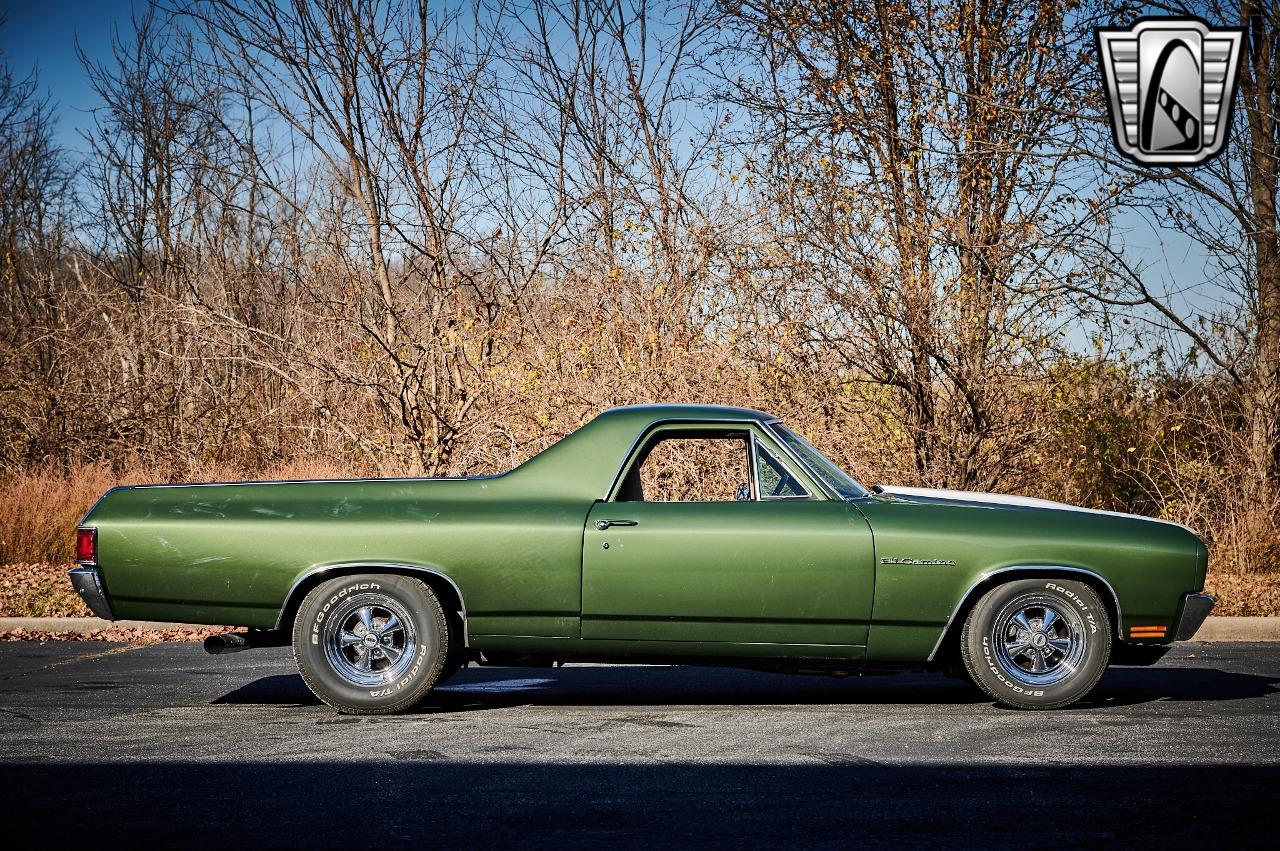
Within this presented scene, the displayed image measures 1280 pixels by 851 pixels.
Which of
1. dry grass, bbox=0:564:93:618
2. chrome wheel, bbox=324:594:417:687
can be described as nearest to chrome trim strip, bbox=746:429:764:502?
chrome wheel, bbox=324:594:417:687

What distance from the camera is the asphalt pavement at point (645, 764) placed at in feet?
14.8

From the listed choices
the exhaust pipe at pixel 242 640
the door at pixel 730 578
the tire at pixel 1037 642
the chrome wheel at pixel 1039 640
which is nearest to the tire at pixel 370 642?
the exhaust pipe at pixel 242 640

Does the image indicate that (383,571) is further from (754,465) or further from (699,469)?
(699,469)

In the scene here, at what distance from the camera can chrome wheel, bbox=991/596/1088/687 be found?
6.61 meters

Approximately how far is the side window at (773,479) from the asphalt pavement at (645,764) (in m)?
1.16

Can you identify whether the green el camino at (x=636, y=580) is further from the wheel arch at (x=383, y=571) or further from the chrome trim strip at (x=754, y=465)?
the chrome trim strip at (x=754, y=465)

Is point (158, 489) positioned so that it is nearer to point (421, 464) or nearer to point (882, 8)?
point (421, 464)

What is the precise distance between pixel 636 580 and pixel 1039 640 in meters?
2.12

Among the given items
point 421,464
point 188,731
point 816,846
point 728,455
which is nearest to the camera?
point 816,846

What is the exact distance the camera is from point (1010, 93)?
14.0m

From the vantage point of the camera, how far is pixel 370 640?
6609 mm

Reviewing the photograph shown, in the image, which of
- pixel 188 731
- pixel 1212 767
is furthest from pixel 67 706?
pixel 1212 767

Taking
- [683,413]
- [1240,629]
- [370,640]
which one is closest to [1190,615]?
[683,413]

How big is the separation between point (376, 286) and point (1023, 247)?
7.28 m
